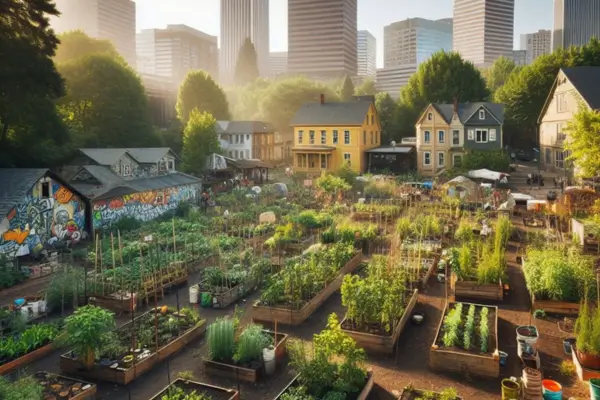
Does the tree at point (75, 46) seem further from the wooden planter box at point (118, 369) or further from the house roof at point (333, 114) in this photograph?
the wooden planter box at point (118, 369)

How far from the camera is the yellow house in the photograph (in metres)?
49.6

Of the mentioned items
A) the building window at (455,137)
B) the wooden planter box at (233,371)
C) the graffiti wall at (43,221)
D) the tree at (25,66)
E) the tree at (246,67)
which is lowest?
the wooden planter box at (233,371)

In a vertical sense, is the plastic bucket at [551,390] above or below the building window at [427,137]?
below

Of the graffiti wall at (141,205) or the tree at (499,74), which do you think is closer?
the graffiti wall at (141,205)

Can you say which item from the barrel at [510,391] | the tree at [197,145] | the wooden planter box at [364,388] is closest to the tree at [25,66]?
the tree at [197,145]

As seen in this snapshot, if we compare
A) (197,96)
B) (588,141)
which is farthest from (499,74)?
(588,141)

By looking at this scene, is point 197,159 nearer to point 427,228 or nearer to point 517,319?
point 427,228

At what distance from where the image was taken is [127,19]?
7293 inches

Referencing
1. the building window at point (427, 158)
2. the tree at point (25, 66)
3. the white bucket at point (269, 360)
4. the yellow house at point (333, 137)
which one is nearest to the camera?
the white bucket at point (269, 360)

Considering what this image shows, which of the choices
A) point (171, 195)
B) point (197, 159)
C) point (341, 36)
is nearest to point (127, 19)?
point (341, 36)

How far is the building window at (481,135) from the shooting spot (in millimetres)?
46844

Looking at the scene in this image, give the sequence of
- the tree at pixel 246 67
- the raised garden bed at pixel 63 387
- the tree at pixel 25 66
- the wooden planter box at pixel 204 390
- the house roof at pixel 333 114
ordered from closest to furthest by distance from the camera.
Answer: the wooden planter box at pixel 204 390 → the raised garden bed at pixel 63 387 → the tree at pixel 25 66 → the house roof at pixel 333 114 → the tree at pixel 246 67

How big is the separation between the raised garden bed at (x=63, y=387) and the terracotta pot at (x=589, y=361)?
1032 centimetres

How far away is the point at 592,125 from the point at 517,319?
14.3 meters
